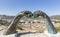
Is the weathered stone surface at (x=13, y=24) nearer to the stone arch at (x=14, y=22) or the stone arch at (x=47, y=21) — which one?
the stone arch at (x=14, y=22)

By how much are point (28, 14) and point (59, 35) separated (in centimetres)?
250

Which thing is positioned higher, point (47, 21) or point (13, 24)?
point (47, 21)

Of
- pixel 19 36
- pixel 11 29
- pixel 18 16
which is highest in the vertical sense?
pixel 18 16

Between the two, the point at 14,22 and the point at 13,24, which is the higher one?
the point at 14,22

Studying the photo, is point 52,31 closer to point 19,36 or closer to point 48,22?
point 48,22

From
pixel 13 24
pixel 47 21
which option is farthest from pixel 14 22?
pixel 47 21

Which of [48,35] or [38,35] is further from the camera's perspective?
[38,35]

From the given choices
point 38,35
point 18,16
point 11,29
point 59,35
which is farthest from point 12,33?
point 59,35

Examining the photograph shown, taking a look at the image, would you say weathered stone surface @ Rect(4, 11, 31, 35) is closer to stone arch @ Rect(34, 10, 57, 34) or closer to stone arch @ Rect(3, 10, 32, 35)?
stone arch @ Rect(3, 10, 32, 35)

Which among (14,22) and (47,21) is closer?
(47,21)

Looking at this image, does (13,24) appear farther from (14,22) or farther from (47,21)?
(47,21)

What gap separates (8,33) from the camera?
8.28 m

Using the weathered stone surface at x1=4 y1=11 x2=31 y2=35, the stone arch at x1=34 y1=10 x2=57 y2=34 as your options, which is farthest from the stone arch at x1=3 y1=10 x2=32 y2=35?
the stone arch at x1=34 y1=10 x2=57 y2=34

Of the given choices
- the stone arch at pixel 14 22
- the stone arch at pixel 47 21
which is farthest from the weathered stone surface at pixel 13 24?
the stone arch at pixel 47 21
